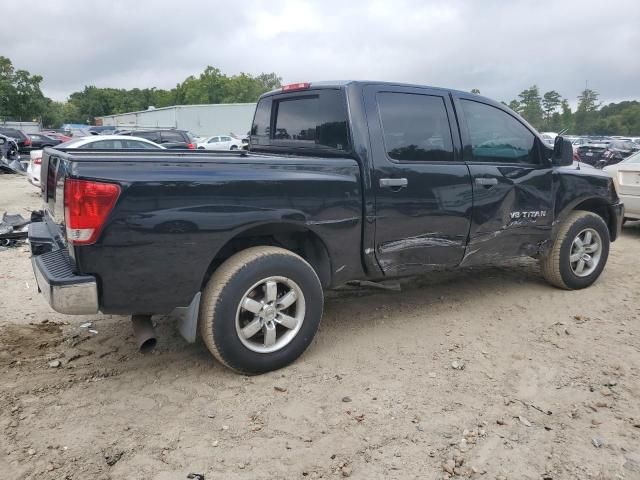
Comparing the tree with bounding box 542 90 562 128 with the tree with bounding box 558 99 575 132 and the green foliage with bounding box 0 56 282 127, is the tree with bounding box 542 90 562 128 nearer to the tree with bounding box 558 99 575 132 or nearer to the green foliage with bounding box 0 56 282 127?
the tree with bounding box 558 99 575 132

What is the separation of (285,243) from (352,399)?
1.15 metres

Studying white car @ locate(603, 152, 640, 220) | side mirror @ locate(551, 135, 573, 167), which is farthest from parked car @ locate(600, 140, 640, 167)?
side mirror @ locate(551, 135, 573, 167)

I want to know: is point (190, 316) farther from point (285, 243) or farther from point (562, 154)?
point (562, 154)

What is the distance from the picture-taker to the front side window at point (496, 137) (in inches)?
167

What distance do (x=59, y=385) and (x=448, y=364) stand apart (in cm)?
254

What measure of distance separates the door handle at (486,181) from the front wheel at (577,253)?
44.3 inches

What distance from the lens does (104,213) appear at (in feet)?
8.87

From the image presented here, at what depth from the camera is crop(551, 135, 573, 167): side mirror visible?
4.59 meters

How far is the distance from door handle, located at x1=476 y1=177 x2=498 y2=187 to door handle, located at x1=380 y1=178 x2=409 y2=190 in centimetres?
75

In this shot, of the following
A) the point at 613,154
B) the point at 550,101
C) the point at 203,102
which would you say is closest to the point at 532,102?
the point at 550,101

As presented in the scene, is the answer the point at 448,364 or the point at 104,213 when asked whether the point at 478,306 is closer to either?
the point at 448,364

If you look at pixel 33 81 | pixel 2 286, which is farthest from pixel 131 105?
pixel 2 286

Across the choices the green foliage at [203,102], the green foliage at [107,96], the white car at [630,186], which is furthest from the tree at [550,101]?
the white car at [630,186]

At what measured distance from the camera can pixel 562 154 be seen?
4.61 m
